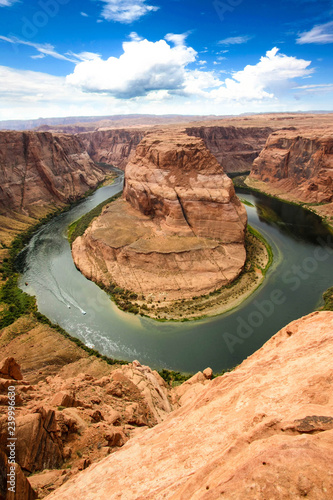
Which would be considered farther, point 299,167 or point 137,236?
point 299,167

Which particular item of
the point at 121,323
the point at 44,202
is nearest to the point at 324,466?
the point at 121,323

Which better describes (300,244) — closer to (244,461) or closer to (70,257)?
(70,257)

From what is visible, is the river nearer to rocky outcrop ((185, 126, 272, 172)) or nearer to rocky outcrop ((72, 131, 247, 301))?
rocky outcrop ((72, 131, 247, 301))

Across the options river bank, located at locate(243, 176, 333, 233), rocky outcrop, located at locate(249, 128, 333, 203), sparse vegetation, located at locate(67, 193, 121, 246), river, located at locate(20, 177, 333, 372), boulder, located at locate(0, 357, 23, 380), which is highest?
rocky outcrop, located at locate(249, 128, 333, 203)

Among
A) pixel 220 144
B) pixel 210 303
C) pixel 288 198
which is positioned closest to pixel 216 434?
pixel 210 303

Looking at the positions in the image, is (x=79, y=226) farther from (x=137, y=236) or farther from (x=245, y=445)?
(x=245, y=445)

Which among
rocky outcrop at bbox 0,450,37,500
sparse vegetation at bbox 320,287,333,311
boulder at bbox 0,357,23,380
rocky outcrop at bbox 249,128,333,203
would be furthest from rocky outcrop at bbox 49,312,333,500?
rocky outcrop at bbox 249,128,333,203

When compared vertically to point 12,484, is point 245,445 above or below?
above
